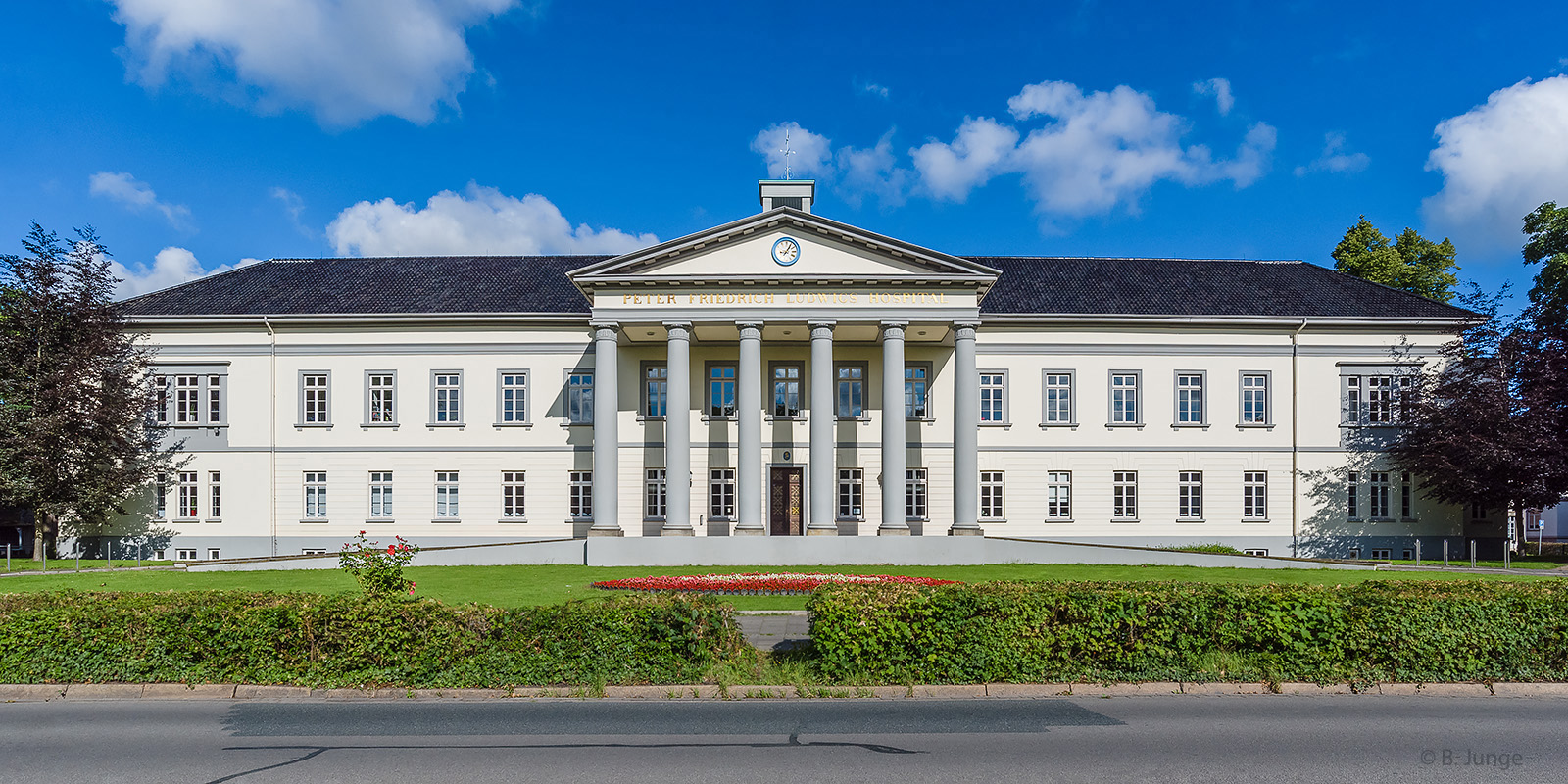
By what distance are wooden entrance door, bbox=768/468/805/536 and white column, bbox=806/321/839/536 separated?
16.2 ft

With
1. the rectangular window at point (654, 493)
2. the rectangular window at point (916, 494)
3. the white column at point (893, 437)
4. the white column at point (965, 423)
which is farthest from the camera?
A: the rectangular window at point (916, 494)

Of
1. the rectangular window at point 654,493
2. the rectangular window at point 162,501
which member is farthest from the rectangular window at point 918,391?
the rectangular window at point 162,501

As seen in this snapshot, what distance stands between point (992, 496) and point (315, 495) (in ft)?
82.8

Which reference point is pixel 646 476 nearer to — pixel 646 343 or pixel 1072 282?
pixel 646 343

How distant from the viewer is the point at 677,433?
92.8ft

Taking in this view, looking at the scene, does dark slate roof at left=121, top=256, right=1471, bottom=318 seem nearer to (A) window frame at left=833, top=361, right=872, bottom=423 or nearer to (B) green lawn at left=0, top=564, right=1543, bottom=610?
(A) window frame at left=833, top=361, right=872, bottom=423

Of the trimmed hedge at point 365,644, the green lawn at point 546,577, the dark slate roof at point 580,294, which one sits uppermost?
the dark slate roof at point 580,294

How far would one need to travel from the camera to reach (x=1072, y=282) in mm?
35969

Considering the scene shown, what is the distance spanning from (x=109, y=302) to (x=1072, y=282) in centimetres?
3558

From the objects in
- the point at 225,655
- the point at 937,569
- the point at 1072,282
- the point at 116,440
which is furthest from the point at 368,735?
the point at 1072,282

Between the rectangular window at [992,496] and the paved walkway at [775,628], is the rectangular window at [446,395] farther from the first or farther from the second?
the paved walkway at [775,628]

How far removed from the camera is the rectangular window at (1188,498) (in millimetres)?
33125

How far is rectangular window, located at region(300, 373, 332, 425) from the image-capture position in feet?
109

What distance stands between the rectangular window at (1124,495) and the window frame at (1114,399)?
1.80m
